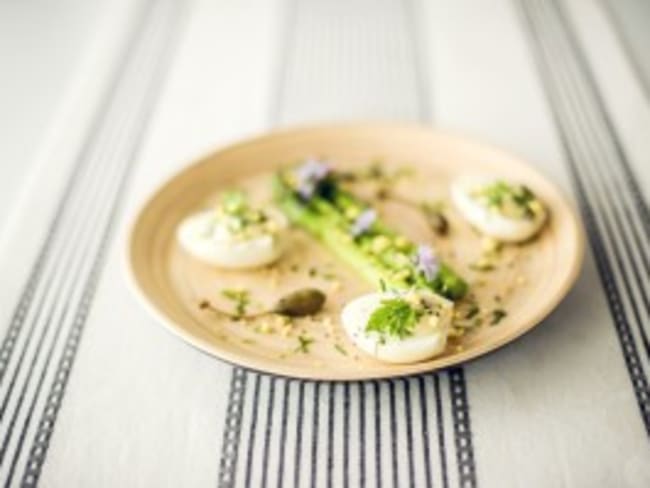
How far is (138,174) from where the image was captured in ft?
5.81

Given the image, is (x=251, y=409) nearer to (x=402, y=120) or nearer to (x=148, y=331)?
(x=148, y=331)

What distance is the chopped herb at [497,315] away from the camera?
4.23ft

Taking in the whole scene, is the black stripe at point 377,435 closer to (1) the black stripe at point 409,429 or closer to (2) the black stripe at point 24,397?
(1) the black stripe at point 409,429

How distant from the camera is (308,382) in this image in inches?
45.6

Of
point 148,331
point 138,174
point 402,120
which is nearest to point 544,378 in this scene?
point 148,331

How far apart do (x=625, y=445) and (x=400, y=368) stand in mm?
348

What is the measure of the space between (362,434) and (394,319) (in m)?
0.18

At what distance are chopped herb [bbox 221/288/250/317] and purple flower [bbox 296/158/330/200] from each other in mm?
297

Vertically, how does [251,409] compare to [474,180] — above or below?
below

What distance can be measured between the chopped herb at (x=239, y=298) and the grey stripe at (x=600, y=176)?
0.65 m

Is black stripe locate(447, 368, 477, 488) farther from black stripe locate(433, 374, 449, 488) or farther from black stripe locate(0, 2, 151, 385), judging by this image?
black stripe locate(0, 2, 151, 385)

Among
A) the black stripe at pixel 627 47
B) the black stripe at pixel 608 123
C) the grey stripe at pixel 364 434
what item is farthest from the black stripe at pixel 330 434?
the black stripe at pixel 627 47

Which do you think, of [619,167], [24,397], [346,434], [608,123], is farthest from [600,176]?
[24,397]

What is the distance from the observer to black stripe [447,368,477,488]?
1.10 metres
